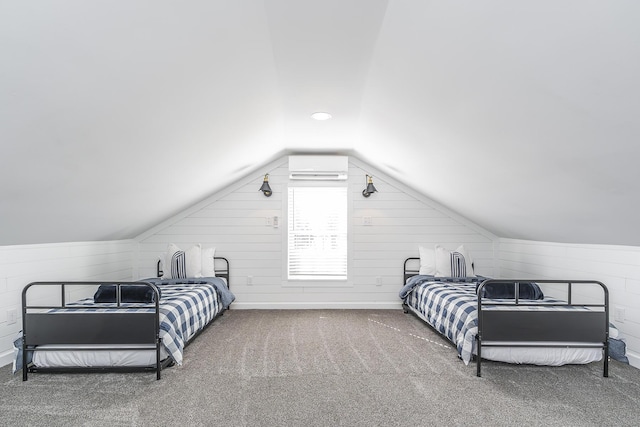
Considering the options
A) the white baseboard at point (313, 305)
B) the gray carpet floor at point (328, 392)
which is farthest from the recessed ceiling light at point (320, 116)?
the white baseboard at point (313, 305)

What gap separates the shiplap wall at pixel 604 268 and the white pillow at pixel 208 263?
4.25 meters

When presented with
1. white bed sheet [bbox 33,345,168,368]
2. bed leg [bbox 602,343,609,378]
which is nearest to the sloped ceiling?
bed leg [bbox 602,343,609,378]

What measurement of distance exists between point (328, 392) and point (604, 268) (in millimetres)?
2921

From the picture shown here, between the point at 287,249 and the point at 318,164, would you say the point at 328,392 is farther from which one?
the point at 318,164

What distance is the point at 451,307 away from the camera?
153 inches

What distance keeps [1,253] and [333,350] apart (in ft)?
10.1

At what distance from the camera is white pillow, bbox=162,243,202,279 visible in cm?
532

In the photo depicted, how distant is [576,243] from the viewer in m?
4.19

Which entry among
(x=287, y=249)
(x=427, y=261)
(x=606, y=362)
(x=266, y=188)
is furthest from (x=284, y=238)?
(x=606, y=362)

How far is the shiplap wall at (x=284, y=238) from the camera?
5922 mm

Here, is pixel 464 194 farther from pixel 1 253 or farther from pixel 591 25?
pixel 1 253

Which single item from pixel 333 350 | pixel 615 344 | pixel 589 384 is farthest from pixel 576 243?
pixel 333 350

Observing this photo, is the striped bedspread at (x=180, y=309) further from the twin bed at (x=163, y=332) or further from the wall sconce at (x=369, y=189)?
the wall sconce at (x=369, y=189)

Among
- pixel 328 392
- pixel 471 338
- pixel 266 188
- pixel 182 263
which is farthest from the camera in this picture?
pixel 266 188
